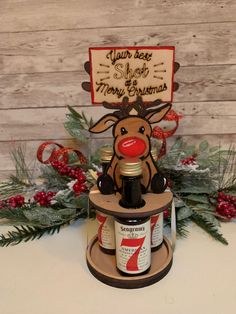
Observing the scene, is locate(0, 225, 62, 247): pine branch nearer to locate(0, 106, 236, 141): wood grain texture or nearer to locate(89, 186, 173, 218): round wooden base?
locate(89, 186, 173, 218): round wooden base

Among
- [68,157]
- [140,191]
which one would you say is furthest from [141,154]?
[68,157]

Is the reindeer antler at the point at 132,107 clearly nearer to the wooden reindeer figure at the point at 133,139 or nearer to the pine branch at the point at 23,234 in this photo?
the wooden reindeer figure at the point at 133,139

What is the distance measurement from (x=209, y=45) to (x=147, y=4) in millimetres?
203

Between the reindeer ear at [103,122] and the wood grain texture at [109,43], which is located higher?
the wood grain texture at [109,43]

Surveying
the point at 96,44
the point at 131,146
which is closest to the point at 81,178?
the point at 131,146

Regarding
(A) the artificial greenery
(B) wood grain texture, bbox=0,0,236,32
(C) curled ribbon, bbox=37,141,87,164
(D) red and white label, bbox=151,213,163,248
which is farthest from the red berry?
(B) wood grain texture, bbox=0,0,236,32

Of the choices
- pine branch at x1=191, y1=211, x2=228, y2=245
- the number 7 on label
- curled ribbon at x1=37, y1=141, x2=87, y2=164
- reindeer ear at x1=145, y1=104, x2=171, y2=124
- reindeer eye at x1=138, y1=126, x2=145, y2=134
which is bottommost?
pine branch at x1=191, y1=211, x2=228, y2=245

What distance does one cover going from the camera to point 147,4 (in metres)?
Answer: 0.92

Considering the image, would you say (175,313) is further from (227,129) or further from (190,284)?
(227,129)

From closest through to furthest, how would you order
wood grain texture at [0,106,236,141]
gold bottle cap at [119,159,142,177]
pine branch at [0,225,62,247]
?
1. gold bottle cap at [119,159,142,177]
2. pine branch at [0,225,62,247]
3. wood grain texture at [0,106,236,141]

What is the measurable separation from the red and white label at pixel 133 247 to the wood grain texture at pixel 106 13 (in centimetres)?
58

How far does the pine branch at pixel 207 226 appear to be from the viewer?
31.2 inches

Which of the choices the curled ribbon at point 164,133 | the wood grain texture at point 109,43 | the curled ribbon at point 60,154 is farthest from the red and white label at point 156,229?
the wood grain texture at point 109,43

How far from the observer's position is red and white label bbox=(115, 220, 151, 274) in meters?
0.62
